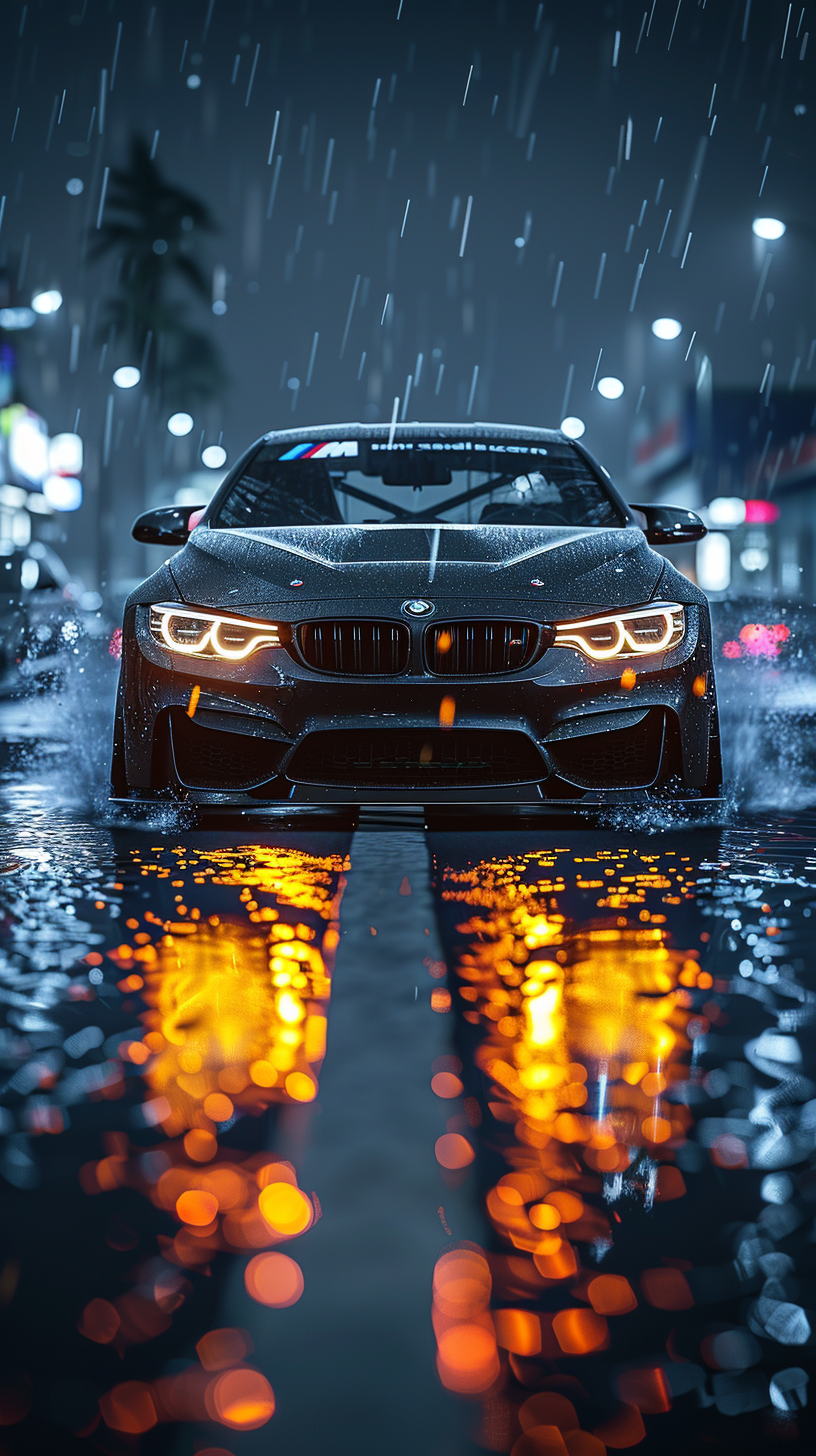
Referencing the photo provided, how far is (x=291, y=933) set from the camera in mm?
4059

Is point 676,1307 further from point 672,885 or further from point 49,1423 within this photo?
point 672,885

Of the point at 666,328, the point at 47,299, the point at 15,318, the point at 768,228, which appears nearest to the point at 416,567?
the point at 768,228

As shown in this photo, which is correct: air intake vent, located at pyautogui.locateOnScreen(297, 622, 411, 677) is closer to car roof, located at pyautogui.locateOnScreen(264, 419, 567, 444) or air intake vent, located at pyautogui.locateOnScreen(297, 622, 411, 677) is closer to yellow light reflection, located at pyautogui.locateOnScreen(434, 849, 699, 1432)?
yellow light reflection, located at pyautogui.locateOnScreen(434, 849, 699, 1432)

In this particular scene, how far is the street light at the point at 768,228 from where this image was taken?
20.0 meters

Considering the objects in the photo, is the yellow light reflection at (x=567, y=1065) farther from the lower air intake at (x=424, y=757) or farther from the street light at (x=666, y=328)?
the street light at (x=666, y=328)

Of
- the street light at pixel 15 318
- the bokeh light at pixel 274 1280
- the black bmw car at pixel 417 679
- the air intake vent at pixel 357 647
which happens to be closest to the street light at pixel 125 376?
the street light at pixel 15 318

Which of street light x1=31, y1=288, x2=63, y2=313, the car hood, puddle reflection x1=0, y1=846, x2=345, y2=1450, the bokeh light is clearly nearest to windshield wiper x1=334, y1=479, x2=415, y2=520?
the car hood

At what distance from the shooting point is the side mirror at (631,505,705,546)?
21.7 ft

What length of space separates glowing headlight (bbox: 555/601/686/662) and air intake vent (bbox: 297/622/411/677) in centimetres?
52

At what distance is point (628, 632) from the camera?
208 inches

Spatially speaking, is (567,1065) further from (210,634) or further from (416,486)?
(416,486)

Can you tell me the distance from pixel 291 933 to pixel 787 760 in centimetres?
533

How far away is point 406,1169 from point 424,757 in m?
2.82

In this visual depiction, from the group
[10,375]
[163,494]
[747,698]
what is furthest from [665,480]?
[747,698]
